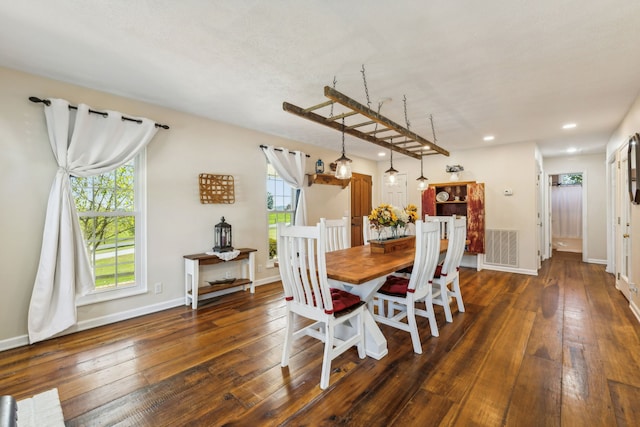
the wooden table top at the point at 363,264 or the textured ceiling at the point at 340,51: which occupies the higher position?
the textured ceiling at the point at 340,51

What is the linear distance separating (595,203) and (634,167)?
4.02 metres

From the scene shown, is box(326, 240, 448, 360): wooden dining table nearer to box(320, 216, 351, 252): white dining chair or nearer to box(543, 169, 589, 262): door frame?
box(320, 216, 351, 252): white dining chair

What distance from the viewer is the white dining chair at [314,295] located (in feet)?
6.29

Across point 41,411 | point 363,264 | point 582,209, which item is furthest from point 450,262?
point 582,209

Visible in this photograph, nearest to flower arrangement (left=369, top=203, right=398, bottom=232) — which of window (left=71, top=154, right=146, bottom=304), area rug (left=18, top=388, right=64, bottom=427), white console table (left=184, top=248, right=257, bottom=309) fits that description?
white console table (left=184, top=248, right=257, bottom=309)

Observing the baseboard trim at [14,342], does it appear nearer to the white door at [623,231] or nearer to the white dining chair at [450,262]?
the white dining chair at [450,262]

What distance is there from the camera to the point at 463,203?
5.85m

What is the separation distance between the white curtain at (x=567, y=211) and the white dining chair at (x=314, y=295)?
28.7 ft

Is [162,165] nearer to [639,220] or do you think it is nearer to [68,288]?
[68,288]

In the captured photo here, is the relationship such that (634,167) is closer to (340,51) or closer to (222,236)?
(340,51)

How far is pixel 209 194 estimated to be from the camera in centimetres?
385

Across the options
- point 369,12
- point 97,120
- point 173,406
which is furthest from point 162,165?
point 369,12

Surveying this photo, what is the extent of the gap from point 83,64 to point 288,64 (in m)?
1.75

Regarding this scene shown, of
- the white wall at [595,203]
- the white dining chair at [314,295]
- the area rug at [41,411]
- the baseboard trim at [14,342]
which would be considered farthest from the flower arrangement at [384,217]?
the white wall at [595,203]
